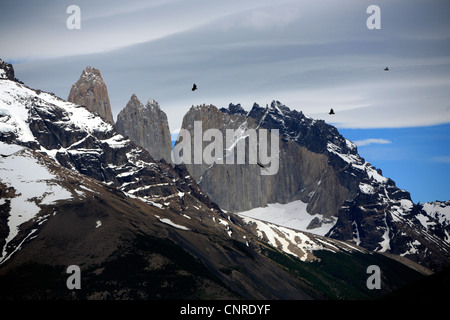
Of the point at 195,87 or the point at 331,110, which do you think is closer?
the point at 195,87

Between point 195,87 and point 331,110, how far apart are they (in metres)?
46.5

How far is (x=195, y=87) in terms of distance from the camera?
505ft

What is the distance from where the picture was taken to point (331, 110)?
18550 centimetres
